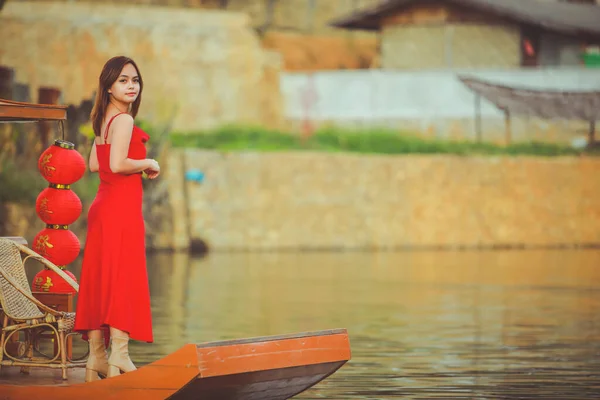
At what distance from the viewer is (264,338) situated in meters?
9.16

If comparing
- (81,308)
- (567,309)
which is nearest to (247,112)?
(567,309)

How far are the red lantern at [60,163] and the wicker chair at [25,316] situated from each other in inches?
20.9

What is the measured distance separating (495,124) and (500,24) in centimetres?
426

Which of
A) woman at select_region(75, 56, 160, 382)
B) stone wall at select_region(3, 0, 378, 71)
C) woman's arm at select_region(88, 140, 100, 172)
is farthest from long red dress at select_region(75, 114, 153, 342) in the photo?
stone wall at select_region(3, 0, 378, 71)

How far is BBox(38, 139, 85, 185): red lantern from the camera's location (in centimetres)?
1033

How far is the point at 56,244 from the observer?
10703 millimetres

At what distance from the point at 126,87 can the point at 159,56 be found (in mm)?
32489

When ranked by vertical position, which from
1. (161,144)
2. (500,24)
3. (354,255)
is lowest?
(354,255)

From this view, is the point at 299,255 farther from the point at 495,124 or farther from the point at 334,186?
the point at 495,124

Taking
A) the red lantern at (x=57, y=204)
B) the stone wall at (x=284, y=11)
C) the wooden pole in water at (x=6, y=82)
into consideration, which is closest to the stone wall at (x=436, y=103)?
the wooden pole in water at (x=6, y=82)

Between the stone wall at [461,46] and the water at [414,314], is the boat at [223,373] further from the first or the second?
the stone wall at [461,46]

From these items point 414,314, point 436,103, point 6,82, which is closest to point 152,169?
point 414,314

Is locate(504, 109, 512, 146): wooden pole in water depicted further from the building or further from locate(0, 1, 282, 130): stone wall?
locate(0, 1, 282, 130): stone wall

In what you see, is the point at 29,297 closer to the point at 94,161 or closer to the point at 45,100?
the point at 94,161
